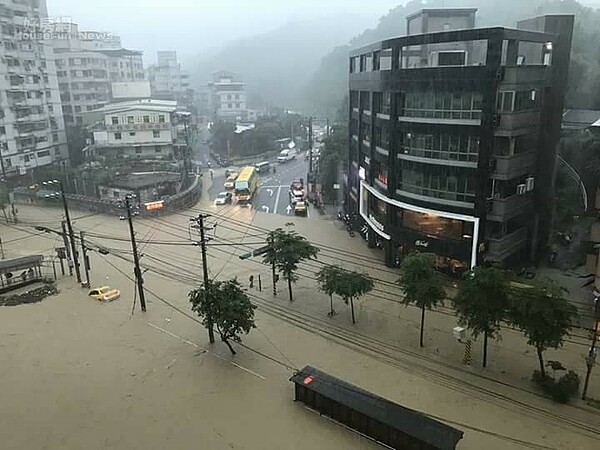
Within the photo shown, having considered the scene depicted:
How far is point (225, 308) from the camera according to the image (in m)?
16.8

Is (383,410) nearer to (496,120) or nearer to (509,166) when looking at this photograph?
(509,166)

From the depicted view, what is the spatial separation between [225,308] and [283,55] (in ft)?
543

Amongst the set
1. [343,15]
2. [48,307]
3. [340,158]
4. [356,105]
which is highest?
[343,15]

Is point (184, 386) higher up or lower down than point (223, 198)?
lower down

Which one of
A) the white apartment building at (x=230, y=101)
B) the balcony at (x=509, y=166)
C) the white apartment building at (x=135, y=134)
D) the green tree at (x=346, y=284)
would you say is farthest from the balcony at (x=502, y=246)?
the white apartment building at (x=230, y=101)

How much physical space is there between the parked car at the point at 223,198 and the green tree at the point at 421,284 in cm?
2567

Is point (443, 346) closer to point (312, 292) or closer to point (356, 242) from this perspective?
point (312, 292)

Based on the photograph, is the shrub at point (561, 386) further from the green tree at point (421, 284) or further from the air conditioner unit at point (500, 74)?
the air conditioner unit at point (500, 74)

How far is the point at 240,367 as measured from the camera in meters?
17.0

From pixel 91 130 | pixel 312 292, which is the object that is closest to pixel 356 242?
pixel 312 292

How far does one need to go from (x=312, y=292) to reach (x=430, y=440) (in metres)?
11.6

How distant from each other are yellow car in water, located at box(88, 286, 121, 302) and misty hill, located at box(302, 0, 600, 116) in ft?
117

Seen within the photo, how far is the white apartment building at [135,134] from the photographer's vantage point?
2012 inches

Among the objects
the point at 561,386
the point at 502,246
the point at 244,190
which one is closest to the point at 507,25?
the point at 244,190
